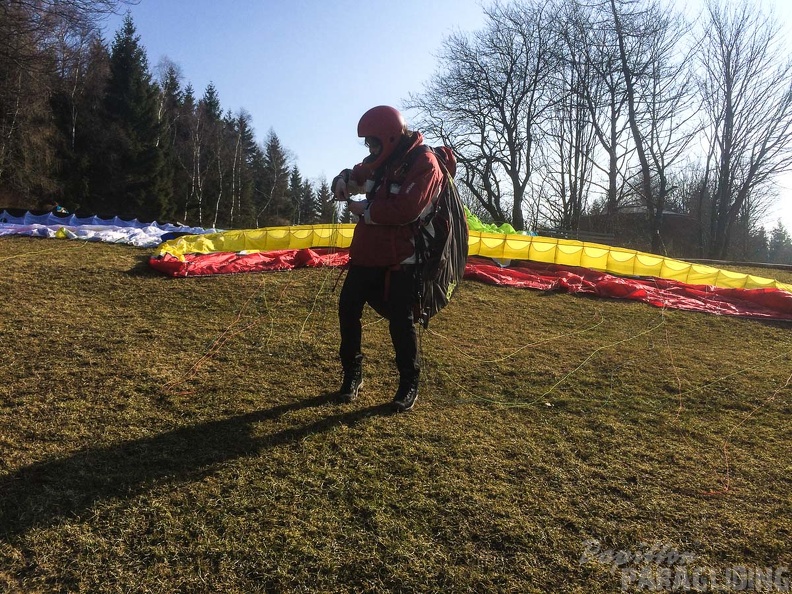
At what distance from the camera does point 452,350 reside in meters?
4.09

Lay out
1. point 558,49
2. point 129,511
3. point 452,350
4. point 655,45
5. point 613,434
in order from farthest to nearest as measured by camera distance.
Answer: point 558,49
point 655,45
point 452,350
point 613,434
point 129,511

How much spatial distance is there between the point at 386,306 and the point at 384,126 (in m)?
1.00

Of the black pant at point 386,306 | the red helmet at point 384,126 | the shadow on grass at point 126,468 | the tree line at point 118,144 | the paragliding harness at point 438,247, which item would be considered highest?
the tree line at point 118,144

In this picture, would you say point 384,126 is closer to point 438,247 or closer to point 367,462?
point 438,247

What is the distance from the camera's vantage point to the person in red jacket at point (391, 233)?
2.63 meters

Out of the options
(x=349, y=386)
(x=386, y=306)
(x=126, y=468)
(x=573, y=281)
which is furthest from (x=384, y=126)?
(x=573, y=281)

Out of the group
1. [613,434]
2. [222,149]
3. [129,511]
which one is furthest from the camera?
[222,149]

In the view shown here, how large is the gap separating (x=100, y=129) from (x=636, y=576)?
103 feet

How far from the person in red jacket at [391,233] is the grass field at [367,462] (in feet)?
1.32

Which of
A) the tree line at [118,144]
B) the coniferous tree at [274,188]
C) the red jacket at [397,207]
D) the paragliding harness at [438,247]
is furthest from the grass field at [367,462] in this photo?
the coniferous tree at [274,188]

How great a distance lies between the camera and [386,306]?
284 centimetres

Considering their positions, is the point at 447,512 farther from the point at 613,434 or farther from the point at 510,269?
the point at 510,269

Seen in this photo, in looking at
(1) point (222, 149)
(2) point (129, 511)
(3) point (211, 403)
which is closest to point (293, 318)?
(3) point (211, 403)

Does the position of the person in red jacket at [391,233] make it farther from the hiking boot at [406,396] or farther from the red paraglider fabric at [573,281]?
the red paraglider fabric at [573,281]
